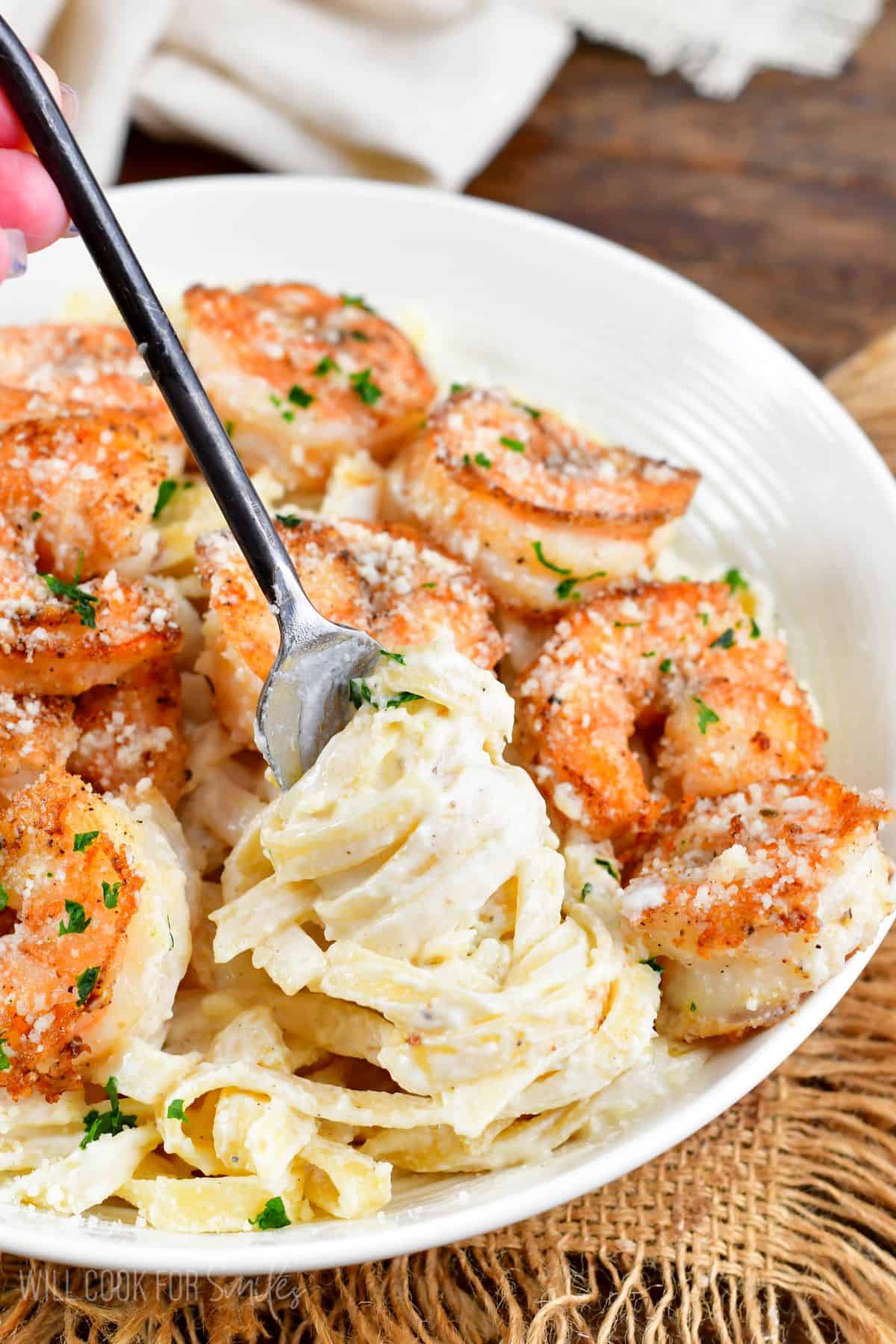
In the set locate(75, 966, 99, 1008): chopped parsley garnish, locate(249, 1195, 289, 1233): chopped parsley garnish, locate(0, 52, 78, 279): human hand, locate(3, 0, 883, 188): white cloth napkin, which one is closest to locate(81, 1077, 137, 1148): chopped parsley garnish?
locate(75, 966, 99, 1008): chopped parsley garnish

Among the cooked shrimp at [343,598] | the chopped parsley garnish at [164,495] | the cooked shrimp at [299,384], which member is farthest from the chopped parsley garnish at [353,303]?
the cooked shrimp at [343,598]

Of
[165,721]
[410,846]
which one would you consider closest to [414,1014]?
[410,846]

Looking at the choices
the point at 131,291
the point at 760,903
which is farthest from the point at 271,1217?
the point at 131,291

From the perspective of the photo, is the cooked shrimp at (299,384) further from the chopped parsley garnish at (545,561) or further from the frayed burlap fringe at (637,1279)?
the frayed burlap fringe at (637,1279)

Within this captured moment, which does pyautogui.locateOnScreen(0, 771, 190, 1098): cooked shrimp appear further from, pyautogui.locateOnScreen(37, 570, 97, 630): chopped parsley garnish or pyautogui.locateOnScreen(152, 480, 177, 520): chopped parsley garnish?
pyautogui.locateOnScreen(152, 480, 177, 520): chopped parsley garnish

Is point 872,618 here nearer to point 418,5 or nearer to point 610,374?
point 610,374
